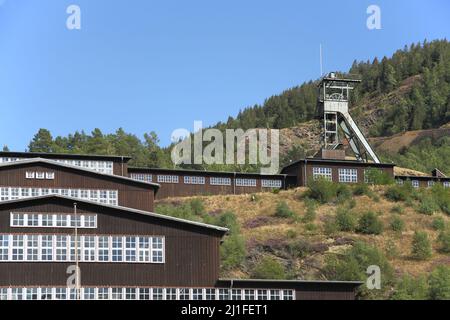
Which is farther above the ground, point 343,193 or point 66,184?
point 66,184

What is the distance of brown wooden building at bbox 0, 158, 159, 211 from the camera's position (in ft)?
218

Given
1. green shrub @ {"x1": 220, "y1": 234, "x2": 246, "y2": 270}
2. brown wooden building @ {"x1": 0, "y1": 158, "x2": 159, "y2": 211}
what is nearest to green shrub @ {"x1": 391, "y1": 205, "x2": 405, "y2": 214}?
green shrub @ {"x1": 220, "y1": 234, "x2": 246, "y2": 270}

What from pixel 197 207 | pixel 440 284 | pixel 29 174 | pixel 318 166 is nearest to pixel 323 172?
pixel 318 166

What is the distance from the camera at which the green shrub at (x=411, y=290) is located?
204 ft

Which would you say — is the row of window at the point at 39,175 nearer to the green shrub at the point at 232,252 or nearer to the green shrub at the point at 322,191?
the green shrub at the point at 232,252

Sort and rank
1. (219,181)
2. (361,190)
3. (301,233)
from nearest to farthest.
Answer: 1. (301,233)
2. (361,190)
3. (219,181)

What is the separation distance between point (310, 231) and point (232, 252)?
10.4 metres

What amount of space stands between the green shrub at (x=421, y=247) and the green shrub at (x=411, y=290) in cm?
786

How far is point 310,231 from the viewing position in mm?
77812

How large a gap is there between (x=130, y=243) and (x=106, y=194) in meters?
14.7

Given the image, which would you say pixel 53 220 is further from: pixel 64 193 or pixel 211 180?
pixel 211 180

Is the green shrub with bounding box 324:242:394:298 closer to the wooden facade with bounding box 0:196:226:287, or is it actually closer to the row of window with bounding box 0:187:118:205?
the wooden facade with bounding box 0:196:226:287

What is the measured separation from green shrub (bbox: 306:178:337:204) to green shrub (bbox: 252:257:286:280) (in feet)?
61.8

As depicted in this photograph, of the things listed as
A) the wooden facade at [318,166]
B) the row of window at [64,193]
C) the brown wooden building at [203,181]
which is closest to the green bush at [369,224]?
the wooden facade at [318,166]
